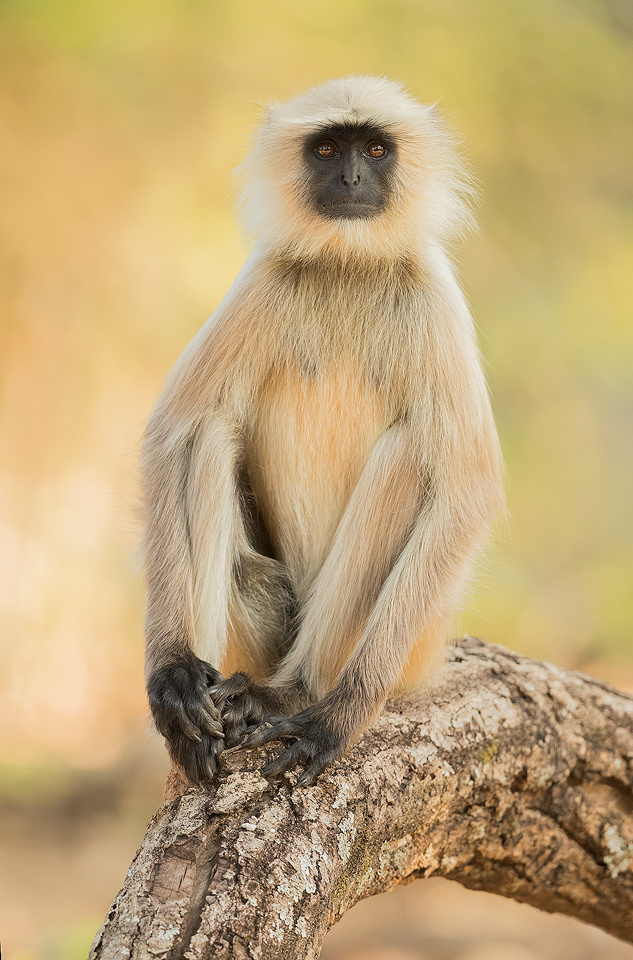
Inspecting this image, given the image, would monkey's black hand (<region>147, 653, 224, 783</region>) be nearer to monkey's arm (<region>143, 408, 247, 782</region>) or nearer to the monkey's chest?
monkey's arm (<region>143, 408, 247, 782</region>)

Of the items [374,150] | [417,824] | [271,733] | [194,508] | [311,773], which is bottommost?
[417,824]

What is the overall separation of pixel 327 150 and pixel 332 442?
1132 millimetres

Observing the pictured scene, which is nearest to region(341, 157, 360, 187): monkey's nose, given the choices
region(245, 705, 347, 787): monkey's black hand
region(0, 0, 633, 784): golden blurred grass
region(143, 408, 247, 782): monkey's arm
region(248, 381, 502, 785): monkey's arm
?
region(248, 381, 502, 785): monkey's arm

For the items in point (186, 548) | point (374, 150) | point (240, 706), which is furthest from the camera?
point (374, 150)

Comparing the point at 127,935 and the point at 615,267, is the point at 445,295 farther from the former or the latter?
the point at 615,267

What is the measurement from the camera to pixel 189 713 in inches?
116

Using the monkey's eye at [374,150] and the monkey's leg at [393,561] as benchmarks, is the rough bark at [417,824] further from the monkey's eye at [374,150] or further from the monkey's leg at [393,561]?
the monkey's eye at [374,150]

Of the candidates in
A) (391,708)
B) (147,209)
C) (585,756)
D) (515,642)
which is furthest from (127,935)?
(147,209)

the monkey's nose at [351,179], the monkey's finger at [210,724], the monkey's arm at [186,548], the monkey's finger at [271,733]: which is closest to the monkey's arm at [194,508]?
the monkey's arm at [186,548]

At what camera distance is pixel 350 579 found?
333 centimetres

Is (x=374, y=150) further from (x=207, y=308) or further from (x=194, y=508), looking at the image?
(x=207, y=308)

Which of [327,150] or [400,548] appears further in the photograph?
[327,150]

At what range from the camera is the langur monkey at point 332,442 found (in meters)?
3.30

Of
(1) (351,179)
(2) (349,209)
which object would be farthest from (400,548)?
(1) (351,179)
